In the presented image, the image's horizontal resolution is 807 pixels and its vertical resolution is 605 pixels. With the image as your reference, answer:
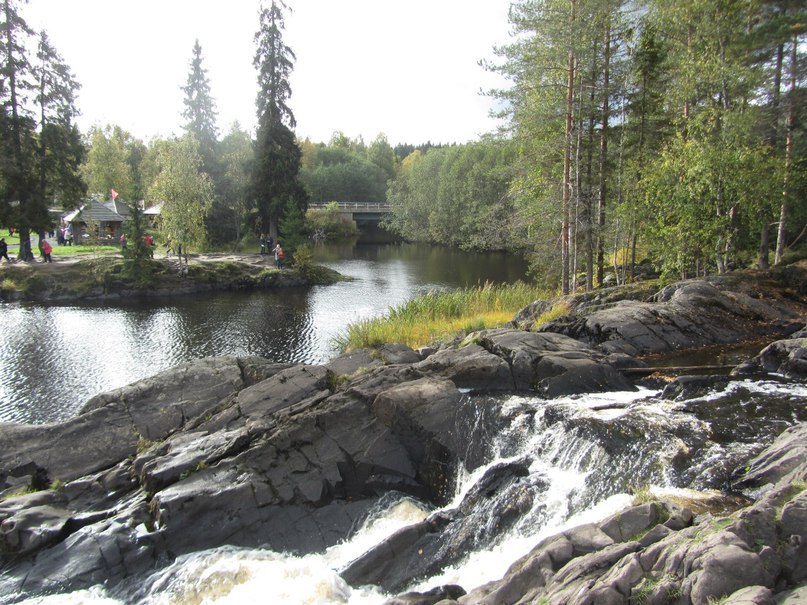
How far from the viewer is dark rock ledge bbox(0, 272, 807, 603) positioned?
5.86 m

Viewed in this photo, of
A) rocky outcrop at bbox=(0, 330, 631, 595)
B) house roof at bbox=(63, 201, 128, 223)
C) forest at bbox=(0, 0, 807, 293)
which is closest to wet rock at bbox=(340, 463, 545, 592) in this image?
rocky outcrop at bbox=(0, 330, 631, 595)

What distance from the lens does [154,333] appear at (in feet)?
80.7

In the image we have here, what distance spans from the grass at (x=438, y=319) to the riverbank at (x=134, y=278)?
1644 cm

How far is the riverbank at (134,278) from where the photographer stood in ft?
105

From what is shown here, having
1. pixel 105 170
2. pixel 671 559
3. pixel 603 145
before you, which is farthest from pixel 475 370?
pixel 105 170

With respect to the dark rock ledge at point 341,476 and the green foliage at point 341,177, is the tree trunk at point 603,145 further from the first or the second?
the green foliage at point 341,177

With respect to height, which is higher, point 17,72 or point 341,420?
point 17,72

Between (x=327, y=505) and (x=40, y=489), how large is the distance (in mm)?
6352

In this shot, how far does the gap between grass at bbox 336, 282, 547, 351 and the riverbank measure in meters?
16.4

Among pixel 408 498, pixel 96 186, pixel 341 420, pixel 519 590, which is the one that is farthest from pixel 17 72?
pixel 519 590

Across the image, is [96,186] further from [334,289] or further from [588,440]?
[588,440]

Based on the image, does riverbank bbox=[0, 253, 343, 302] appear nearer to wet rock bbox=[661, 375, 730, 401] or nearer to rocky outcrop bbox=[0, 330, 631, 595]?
rocky outcrop bbox=[0, 330, 631, 595]

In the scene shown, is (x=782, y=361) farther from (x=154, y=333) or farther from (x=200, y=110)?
(x=200, y=110)

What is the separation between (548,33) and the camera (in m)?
20.2
